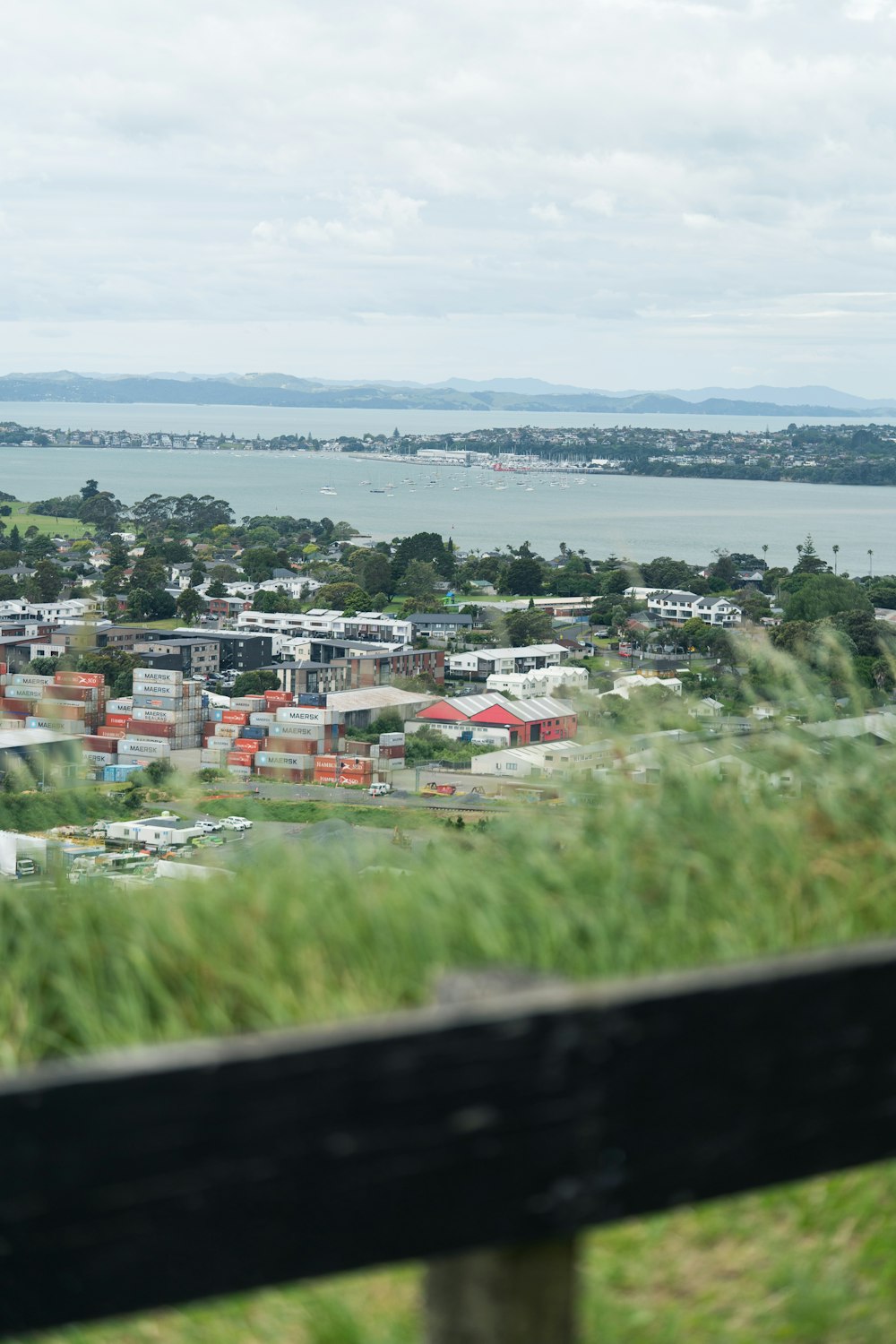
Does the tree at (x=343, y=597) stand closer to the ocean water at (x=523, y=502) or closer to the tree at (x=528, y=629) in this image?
the tree at (x=528, y=629)

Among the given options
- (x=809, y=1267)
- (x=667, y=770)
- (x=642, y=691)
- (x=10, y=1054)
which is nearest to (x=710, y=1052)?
(x=809, y=1267)

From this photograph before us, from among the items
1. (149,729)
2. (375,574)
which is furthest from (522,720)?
(375,574)

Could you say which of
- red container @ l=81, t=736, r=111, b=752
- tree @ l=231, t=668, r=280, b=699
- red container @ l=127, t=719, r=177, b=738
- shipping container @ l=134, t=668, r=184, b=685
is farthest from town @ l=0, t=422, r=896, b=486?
red container @ l=81, t=736, r=111, b=752

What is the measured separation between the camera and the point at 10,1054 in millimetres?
1238

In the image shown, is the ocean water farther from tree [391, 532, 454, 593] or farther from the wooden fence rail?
the wooden fence rail

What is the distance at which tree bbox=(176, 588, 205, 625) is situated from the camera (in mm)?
29344

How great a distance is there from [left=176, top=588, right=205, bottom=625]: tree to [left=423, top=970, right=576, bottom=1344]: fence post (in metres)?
28.8

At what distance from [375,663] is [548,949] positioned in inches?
826

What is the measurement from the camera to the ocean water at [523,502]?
39.3m

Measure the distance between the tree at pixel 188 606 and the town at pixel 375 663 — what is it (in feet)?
0.19

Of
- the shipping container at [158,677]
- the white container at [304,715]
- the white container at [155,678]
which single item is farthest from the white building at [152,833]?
the shipping container at [158,677]

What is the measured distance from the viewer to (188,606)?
2944cm

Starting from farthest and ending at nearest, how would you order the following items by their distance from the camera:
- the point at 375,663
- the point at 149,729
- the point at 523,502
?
the point at 523,502
the point at 375,663
the point at 149,729

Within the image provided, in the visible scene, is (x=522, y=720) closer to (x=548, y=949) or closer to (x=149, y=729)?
(x=548, y=949)
